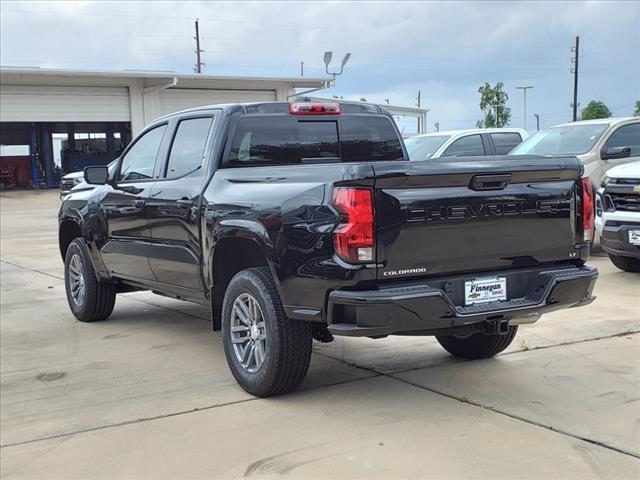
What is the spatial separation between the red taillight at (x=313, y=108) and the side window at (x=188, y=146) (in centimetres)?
64

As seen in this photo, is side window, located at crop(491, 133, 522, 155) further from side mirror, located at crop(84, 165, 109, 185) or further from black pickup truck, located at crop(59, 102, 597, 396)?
side mirror, located at crop(84, 165, 109, 185)

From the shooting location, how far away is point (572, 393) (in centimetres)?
474

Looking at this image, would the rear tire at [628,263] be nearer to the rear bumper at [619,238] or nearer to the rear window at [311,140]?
the rear bumper at [619,238]

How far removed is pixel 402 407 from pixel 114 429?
1738mm

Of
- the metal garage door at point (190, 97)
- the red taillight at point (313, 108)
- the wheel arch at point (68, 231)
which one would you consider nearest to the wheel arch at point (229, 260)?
the red taillight at point (313, 108)

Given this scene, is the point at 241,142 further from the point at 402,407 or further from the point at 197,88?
the point at 197,88

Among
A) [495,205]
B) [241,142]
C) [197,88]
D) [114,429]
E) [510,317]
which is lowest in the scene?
[114,429]

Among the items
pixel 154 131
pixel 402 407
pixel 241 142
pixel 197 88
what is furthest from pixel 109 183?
pixel 197 88

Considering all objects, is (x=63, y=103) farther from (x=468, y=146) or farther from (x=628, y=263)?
(x=628, y=263)

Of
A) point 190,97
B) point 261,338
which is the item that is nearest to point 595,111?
point 190,97

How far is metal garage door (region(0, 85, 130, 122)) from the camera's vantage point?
34.6 m

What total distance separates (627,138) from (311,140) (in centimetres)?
705

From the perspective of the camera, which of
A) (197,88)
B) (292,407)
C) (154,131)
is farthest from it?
(197,88)

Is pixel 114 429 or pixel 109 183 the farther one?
pixel 109 183
